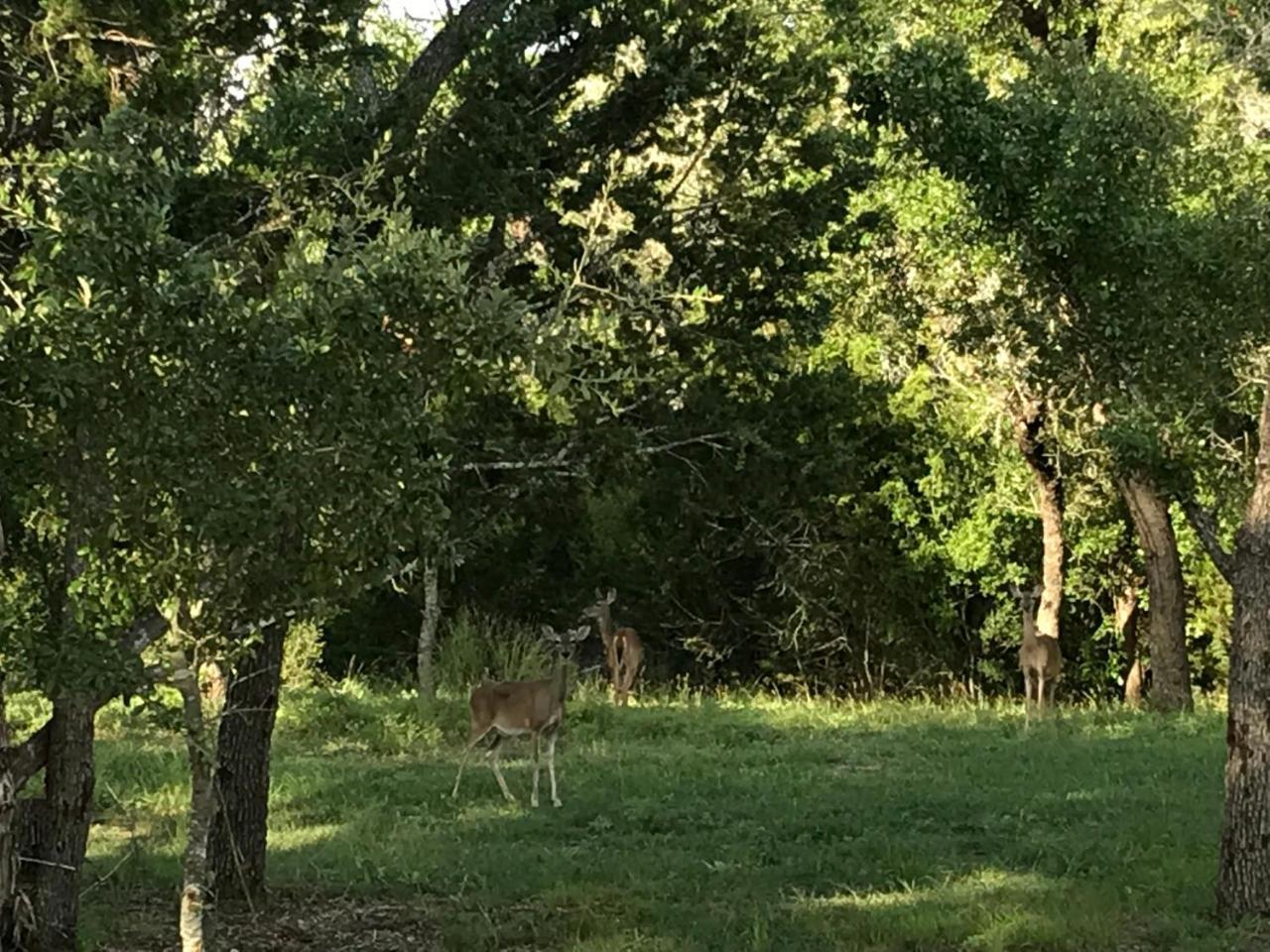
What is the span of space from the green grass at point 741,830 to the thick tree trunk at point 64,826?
2.75 ft

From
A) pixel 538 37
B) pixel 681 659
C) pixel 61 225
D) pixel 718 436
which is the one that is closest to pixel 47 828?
pixel 61 225

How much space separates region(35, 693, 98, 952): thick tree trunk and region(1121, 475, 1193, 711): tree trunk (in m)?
13.5

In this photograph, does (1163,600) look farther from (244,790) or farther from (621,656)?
(244,790)

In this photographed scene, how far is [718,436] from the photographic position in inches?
493

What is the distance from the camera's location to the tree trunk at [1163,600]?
723 inches

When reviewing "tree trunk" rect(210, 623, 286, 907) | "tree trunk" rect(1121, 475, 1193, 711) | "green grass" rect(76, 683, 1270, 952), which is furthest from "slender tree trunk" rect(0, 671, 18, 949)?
"tree trunk" rect(1121, 475, 1193, 711)

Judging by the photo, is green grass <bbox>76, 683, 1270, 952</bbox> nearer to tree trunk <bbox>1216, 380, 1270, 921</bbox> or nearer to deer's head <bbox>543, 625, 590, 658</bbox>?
tree trunk <bbox>1216, 380, 1270, 921</bbox>

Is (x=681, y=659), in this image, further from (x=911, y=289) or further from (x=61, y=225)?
(x=61, y=225)

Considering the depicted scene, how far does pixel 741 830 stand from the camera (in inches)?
408

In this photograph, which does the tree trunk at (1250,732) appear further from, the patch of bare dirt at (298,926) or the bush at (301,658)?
the bush at (301,658)

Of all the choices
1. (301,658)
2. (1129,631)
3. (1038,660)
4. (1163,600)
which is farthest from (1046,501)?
(301,658)

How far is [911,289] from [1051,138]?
A: 10675 mm

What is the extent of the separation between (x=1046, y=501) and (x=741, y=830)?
1029cm

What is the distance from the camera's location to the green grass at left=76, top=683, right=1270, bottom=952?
7.88 metres
